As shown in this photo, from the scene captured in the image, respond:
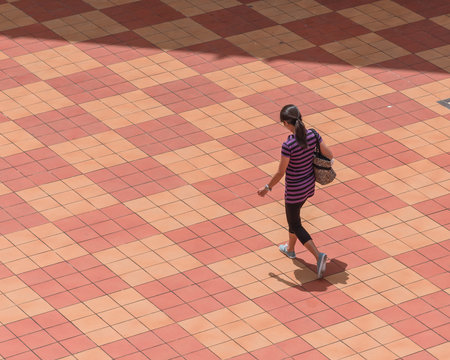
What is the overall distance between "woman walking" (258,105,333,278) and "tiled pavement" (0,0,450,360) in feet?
1.42

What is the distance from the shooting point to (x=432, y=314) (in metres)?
11.4

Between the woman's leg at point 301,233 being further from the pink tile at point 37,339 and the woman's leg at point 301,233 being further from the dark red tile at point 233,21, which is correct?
the dark red tile at point 233,21

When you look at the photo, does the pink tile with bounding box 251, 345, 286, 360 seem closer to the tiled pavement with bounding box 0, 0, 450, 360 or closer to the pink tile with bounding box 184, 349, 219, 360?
the tiled pavement with bounding box 0, 0, 450, 360

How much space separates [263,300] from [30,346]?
2414 mm

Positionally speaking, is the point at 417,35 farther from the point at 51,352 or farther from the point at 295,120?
the point at 51,352

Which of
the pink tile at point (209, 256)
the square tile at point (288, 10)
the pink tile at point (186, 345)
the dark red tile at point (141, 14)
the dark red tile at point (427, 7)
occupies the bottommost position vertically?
the pink tile at point (186, 345)

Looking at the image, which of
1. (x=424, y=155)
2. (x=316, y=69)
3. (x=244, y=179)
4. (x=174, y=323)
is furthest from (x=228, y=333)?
→ (x=316, y=69)

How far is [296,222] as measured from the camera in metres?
11.9

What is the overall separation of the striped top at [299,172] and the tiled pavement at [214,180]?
86cm

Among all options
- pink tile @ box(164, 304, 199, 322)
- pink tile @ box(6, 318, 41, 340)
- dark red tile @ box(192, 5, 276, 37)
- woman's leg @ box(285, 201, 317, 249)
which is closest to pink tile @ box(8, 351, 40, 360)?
pink tile @ box(6, 318, 41, 340)

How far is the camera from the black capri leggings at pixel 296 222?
1183 centimetres

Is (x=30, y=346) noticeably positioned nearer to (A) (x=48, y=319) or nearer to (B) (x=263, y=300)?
(A) (x=48, y=319)

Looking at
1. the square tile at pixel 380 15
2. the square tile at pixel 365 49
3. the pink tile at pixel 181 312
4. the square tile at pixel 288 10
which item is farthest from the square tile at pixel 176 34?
the pink tile at pixel 181 312

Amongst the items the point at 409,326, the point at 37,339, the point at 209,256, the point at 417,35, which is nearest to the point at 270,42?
the point at 417,35
